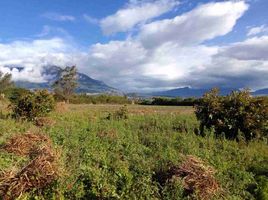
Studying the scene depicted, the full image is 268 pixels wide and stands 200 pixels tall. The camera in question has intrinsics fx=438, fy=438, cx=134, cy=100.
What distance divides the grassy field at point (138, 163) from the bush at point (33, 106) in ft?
13.0

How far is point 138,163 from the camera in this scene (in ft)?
32.8

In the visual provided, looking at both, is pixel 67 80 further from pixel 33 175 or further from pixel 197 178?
pixel 197 178

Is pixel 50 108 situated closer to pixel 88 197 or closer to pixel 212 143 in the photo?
pixel 212 143

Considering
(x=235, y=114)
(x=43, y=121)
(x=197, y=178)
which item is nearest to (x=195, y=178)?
(x=197, y=178)

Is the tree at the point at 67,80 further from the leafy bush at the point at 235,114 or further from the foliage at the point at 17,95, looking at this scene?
the leafy bush at the point at 235,114

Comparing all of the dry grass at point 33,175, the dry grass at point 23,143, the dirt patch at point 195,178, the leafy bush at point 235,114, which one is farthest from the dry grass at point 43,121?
the dirt patch at point 195,178

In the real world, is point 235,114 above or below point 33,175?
above

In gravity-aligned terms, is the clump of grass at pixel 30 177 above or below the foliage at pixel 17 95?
below

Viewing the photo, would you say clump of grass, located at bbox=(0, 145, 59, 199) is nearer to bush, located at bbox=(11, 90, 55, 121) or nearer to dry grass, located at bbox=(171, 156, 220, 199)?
dry grass, located at bbox=(171, 156, 220, 199)

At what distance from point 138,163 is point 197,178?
67.4 inches

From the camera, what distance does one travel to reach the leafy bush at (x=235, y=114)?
15.7 m

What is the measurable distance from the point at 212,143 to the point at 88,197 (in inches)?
250

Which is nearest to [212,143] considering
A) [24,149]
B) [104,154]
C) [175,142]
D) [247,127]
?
[175,142]

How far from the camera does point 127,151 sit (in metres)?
11.8
